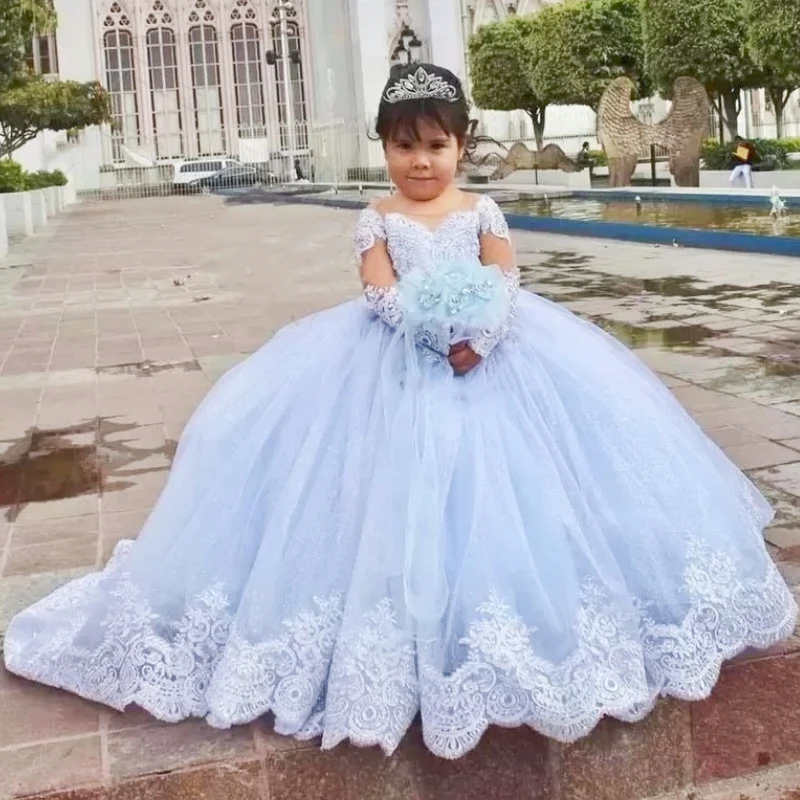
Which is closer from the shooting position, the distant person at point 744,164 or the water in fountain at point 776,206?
the water in fountain at point 776,206

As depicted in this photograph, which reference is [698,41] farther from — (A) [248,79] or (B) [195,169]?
(A) [248,79]

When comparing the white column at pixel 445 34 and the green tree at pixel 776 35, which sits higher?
the white column at pixel 445 34

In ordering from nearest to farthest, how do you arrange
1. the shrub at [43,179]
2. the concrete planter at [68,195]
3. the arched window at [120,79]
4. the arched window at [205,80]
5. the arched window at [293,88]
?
1. the shrub at [43,179]
2. the concrete planter at [68,195]
3. the arched window at [120,79]
4. the arched window at [205,80]
5. the arched window at [293,88]

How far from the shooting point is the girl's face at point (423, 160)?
227 centimetres

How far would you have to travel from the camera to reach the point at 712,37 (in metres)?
17.8

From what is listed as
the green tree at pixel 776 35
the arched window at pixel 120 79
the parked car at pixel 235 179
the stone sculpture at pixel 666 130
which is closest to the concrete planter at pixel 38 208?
the stone sculpture at pixel 666 130

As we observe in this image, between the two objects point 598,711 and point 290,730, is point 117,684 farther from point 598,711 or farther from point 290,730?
point 598,711

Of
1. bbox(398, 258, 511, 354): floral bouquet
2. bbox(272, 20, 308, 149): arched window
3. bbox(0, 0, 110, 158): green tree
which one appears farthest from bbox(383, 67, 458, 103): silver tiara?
bbox(272, 20, 308, 149): arched window

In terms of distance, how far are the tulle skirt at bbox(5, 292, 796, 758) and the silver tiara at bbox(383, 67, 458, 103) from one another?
1.52 ft

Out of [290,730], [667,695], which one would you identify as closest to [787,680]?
[667,695]

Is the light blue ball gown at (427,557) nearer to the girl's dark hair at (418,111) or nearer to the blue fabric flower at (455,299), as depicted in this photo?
the blue fabric flower at (455,299)

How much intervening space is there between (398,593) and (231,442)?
56 cm

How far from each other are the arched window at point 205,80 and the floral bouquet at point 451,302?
105 feet

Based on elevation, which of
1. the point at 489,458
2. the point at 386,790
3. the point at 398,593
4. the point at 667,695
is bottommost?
the point at 386,790
